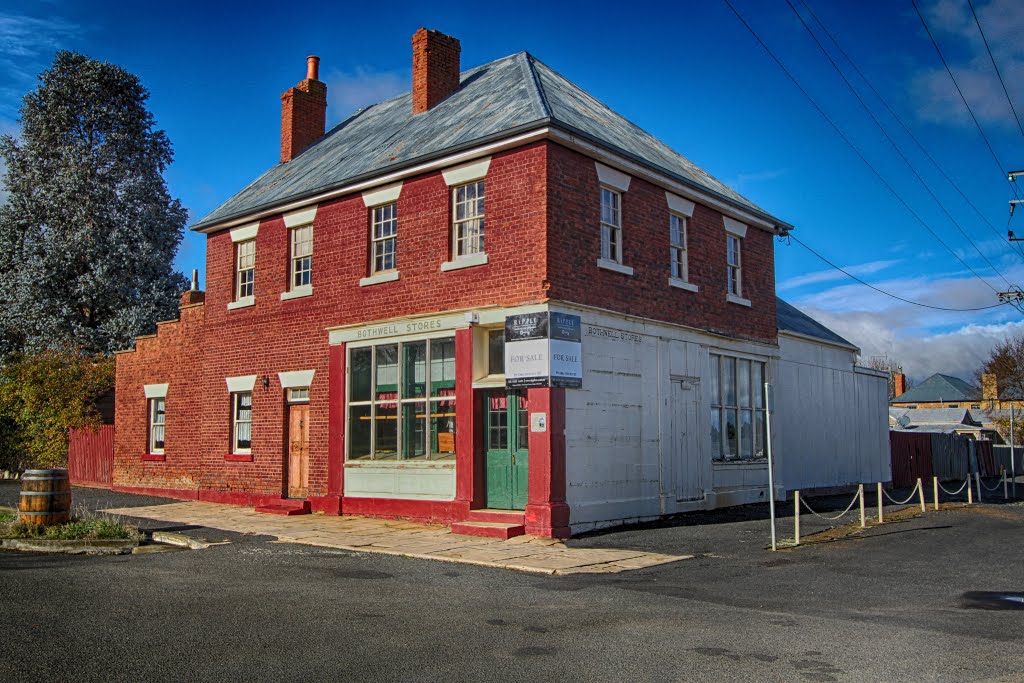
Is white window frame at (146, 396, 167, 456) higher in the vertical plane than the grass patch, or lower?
higher

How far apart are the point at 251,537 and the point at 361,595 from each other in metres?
5.88

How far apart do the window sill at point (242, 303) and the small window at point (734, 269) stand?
11157 mm

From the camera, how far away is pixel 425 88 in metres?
19.9

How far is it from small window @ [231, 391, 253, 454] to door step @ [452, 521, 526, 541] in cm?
760

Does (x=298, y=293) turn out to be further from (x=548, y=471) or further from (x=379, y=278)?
(x=548, y=471)

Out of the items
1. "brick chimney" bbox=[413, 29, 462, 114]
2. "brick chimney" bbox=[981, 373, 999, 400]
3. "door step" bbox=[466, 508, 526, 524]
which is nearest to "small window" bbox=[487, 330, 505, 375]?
"door step" bbox=[466, 508, 526, 524]

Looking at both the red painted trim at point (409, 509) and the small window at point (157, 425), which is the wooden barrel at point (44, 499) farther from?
the small window at point (157, 425)

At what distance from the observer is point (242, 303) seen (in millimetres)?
20672

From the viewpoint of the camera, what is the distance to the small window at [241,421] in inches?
805

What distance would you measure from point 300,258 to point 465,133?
534 centimetres

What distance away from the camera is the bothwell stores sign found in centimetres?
1431

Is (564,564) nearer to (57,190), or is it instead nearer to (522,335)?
(522,335)

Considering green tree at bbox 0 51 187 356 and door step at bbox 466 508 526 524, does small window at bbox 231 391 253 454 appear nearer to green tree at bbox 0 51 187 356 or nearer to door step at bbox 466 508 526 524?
door step at bbox 466 508 526 524

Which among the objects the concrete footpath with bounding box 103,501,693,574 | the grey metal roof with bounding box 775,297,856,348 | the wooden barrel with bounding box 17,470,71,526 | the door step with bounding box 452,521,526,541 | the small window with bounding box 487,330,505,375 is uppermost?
the grey metal roof with bounding box 775,297,856,348
